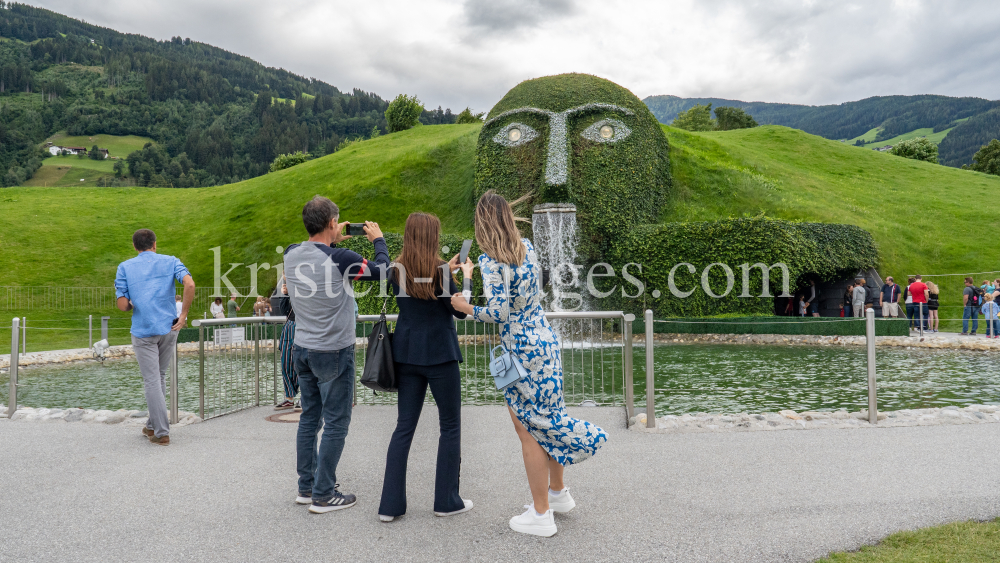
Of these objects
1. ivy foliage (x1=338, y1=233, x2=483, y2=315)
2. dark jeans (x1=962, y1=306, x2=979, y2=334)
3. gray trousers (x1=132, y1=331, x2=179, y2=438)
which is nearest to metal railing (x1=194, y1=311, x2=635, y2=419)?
gray trousers (x1=132, y1=331, x2=179, y2=438)

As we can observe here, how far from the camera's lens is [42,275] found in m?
26.5

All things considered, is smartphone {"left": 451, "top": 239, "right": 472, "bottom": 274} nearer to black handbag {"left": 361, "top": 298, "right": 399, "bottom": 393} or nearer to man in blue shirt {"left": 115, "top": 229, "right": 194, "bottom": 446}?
black handbag {"left": 361, "top": 298, "right": 399, "bottom": 393}

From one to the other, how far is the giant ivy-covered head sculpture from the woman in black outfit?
1751 centimetres

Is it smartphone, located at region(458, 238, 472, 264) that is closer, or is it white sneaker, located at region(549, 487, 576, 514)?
smartphone, located at region(458, 238, 472, 264)

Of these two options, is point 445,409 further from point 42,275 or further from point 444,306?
point 42,275

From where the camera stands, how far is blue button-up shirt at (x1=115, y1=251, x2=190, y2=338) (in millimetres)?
5703

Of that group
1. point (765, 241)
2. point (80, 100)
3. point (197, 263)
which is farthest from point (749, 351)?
point (80, 100)

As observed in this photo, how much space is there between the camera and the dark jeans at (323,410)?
388 centimetres

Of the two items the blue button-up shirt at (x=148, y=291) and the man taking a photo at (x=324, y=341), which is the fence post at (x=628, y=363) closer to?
the man taking a photo at (x=324, y=341)

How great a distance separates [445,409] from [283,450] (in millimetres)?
2682

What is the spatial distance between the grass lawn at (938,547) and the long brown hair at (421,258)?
262 centimetres

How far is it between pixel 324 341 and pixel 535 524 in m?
1.82

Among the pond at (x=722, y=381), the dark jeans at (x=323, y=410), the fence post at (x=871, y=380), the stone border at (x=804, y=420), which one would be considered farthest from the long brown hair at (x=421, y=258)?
the fence post at (x=871, y=380)

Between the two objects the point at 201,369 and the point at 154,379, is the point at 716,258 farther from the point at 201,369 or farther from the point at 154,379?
the point at 154,379
